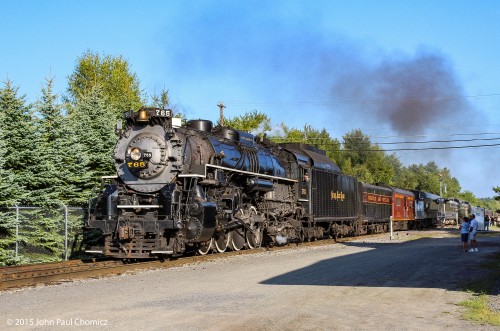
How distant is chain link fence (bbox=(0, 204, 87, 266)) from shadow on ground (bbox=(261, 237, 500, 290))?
8.04 meters

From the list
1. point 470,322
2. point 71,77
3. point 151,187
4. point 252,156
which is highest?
point 71,77

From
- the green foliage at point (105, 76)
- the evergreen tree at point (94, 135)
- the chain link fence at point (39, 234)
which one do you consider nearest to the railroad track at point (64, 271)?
the chain link fence at point (39, 234)

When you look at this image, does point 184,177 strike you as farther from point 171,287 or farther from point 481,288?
point 481,288

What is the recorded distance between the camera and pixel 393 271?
14516 millimetres

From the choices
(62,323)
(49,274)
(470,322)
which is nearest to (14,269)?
(49,274)

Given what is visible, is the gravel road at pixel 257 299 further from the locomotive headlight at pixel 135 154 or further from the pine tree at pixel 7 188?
the pine tree at pixel 7 188

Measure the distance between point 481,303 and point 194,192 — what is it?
28.5 feet

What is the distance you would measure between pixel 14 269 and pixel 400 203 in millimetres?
35703

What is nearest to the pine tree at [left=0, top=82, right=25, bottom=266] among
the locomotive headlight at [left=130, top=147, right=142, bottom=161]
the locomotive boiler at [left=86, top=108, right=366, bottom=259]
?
the locomotive boiler at [left=86, top=108, right=366, bottom=259]

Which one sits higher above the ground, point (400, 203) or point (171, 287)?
point (400, 203)

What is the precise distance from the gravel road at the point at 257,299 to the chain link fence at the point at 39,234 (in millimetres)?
4424

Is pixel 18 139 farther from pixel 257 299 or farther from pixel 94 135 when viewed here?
pixel 257 299

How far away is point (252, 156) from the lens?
20344 millimetres

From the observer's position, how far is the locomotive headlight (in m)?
16.6
